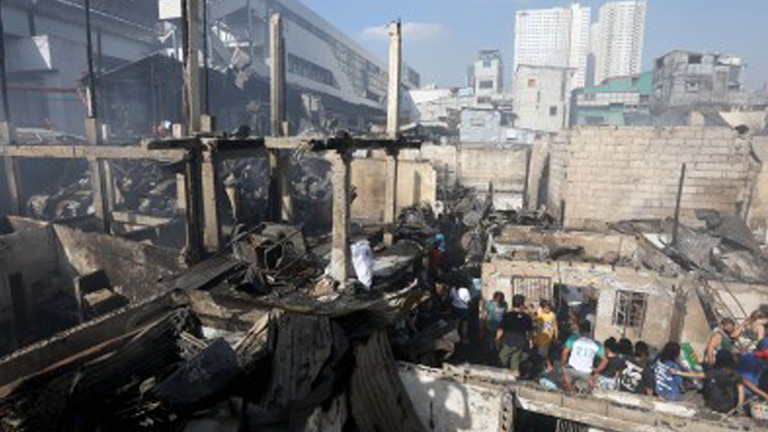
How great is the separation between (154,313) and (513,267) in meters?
6.84

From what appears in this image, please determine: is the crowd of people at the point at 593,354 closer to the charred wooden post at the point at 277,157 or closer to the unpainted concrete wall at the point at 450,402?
the unpainted concrete wall at the point at 450,402

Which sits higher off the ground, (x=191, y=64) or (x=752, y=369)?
(x=191, y=64)

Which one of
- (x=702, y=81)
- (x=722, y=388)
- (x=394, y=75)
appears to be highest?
(x=702, y=81)

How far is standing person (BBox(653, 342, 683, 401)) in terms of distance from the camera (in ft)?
22.6

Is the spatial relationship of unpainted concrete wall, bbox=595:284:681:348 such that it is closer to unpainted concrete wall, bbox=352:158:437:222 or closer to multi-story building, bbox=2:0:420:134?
unpainted concrete wall, bbox=352:158:437:222

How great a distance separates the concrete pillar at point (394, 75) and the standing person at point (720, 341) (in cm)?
765

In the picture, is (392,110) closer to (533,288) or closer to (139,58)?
(533,288)

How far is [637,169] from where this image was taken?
16.9 m

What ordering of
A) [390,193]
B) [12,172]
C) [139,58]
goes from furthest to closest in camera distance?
[139,58], [12,172], [390,193]

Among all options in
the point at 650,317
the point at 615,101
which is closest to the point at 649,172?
the point at 650,317

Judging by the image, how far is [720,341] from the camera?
8.00 metres

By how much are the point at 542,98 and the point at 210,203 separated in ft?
123

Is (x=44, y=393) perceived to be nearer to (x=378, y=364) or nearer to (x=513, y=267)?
(x=378, y=364)

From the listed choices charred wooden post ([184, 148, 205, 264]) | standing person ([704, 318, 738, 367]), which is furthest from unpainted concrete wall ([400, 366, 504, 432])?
charred wooden post ([184, 148, 205, 264])
